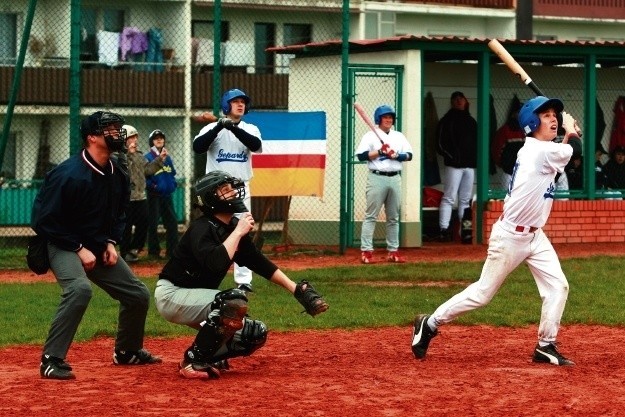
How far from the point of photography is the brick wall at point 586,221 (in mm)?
21641

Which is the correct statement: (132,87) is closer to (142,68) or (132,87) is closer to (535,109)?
(142,68)

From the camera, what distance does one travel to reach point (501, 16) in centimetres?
4072

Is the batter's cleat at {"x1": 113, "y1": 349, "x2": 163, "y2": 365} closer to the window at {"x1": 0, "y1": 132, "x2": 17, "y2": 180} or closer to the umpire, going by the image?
the umpire

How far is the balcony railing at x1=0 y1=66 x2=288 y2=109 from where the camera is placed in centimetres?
3014

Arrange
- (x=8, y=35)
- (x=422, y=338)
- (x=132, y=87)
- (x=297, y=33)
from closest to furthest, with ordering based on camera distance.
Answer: (x=422, y=338), (x=8, y=35), (x=132, y=87), (x=297, y=33)

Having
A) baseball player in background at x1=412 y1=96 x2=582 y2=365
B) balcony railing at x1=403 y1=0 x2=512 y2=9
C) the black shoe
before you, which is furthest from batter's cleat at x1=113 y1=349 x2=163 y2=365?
balcony railing at x1=403 y1=0 x2=512 y2=9

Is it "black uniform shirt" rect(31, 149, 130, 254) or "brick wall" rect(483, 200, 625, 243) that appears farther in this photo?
"brick wall" rect(483, 200, 625, 243)

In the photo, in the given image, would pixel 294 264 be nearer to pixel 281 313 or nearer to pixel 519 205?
pixel 281 313

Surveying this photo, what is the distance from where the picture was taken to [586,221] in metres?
21.9

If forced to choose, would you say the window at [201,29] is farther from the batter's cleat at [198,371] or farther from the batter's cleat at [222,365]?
the batter's cleat at [198,371]

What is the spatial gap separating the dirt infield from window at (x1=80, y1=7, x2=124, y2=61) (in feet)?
69.1

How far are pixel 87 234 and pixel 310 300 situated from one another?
1530mm

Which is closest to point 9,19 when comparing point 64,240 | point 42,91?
point 42,91

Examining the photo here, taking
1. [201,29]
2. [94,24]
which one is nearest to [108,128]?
[94,24]
